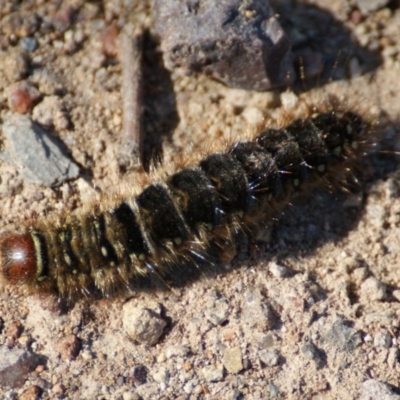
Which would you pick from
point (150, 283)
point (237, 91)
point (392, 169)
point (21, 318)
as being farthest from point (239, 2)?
point (21, 318)

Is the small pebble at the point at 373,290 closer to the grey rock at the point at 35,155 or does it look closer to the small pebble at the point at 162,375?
the small pebble at the point at 162,375

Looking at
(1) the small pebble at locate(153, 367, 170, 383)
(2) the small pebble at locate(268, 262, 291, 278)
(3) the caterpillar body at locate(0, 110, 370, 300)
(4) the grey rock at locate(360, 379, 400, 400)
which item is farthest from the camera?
(2) the small pebble at locate(268, 262, 291, 278)

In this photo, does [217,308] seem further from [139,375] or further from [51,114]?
[51,114]

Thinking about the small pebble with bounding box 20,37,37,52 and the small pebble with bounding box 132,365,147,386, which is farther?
the small pebble with bounding box 20,37,37,52

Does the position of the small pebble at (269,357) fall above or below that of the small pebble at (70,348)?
below

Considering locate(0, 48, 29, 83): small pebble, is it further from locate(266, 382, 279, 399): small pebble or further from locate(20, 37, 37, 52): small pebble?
locate(266, 382, 279, 399): small pebble

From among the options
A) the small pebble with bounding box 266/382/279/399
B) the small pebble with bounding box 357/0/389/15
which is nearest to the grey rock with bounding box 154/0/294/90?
the small pebble with bounding box 357/0/389/15

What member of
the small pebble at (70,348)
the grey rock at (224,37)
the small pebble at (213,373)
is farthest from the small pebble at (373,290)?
the small pebble at (70,348)
